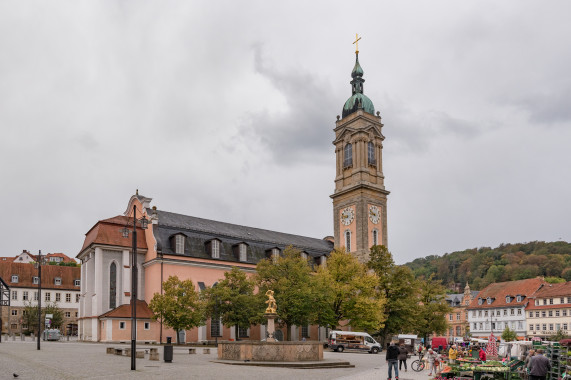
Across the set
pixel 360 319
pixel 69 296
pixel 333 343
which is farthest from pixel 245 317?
pixel 69 296

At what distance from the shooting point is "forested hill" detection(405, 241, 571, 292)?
136250mm

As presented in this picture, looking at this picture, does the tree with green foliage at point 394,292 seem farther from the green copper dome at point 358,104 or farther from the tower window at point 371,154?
the green copper dome at point 358,104

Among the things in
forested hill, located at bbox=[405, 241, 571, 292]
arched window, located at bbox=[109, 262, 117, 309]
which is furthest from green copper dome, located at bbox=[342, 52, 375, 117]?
forested hill, located at bbox=[405, 241, 571, 292]

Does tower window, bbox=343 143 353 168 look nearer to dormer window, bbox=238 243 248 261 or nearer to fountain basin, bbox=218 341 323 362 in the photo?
dormer window, bbox=238 243 248 261

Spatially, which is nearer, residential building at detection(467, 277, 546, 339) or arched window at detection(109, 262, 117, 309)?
arched window at detection(109, 262, 117, 309)

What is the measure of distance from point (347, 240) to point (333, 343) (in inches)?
948

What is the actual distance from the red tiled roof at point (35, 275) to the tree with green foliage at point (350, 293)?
162 ft

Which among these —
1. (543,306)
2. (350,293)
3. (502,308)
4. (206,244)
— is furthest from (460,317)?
(206,244)

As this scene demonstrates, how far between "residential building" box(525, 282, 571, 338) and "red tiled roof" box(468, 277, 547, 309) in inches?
48.1

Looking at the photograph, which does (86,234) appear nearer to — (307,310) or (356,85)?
(307,310)

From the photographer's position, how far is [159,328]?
188 feet

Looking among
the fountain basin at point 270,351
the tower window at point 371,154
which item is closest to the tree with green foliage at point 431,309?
the tower window at point 371,154

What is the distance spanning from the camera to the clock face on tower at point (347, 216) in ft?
246

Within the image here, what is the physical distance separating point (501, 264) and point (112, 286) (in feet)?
393
